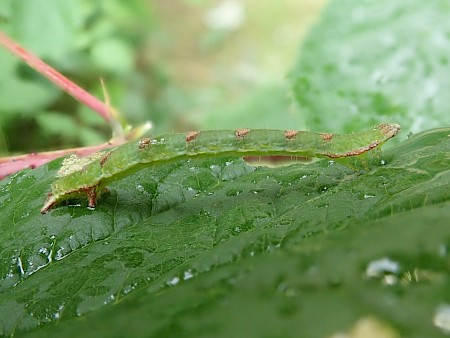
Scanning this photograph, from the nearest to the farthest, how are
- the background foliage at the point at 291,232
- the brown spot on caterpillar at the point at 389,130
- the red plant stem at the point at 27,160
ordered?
the background foliage at the point at 291,232, the brown spot on caterpillar at the point at 389,130, the red plant stem at the point at 27,160

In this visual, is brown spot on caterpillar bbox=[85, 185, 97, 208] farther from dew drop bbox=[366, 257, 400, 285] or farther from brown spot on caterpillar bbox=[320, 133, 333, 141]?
dew drop bbox=[366, 257, 400, 285]

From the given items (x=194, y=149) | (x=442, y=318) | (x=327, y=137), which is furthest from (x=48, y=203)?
(x=442, y=318)

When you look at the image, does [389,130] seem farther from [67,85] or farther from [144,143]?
[67,85]

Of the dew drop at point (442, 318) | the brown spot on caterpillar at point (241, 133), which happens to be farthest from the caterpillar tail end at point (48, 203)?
the dew drop at point (442, 318)

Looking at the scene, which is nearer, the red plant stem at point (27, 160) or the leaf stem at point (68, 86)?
the red plant stem at point (27, 160)

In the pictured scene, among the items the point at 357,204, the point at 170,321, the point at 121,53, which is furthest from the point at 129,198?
the point at 121,53

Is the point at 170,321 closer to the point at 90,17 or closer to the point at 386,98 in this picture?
the point at 386,98

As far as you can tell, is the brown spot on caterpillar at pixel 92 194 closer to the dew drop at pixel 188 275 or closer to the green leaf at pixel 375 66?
the dew drop at pixel 188 275
